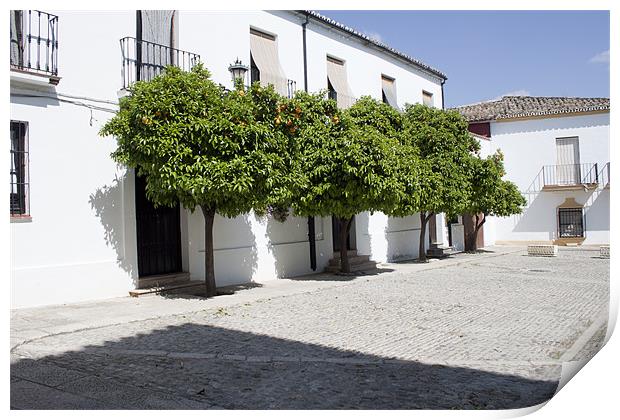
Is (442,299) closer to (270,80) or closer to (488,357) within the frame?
(488,357)

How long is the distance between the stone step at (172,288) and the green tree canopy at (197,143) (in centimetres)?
152

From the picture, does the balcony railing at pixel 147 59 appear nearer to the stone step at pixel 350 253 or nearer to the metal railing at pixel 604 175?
the stone step at pixel 350 253

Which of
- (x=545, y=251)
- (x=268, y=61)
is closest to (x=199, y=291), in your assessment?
(x=268, y=61)

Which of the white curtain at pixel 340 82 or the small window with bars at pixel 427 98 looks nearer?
the white curtain at pixel 340 82

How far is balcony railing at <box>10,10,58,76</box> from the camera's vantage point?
761cm

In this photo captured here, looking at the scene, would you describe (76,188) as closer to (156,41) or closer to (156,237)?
(156,237)

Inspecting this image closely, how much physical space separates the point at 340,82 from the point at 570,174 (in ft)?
35.8

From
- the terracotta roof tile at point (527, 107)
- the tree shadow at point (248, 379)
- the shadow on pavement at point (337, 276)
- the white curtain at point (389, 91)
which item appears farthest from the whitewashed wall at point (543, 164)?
the tree shadow at point (248, 379)

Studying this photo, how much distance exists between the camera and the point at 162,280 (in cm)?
934

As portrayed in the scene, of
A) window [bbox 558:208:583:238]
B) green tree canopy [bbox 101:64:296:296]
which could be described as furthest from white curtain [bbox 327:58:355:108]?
window [bbox 558:208:583:238]

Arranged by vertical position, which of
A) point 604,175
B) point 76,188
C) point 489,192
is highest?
point 604,175

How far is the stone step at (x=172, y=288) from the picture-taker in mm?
8758

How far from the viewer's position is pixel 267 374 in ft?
15.7

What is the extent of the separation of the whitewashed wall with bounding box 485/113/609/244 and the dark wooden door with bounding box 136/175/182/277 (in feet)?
50.3
